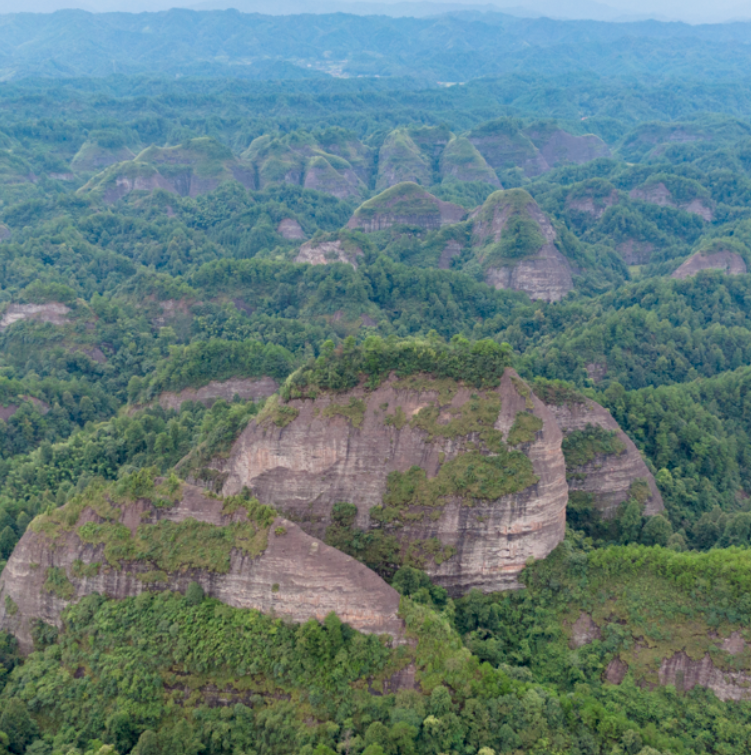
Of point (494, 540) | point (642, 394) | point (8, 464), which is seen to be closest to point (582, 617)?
point (494, 540)

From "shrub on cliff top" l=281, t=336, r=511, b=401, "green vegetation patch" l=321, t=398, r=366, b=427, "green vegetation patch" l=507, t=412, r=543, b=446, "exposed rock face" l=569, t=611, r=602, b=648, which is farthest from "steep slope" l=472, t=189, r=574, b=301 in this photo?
"exposed rock face" l=569, t=611, r=602, b=648

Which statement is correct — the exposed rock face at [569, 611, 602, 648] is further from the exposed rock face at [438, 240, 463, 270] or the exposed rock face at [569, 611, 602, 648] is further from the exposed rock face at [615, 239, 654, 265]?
the exposed rock face at [615, 239, 654, 265]

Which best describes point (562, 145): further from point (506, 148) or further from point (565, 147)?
point (506, 148)

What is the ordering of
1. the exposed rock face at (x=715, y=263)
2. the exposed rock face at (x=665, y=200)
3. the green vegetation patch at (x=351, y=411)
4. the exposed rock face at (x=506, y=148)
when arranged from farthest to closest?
the exposed rock face at (x=506, y=148), the exposed rock face at (x=665, y=200), the exposed rock face at (x=715, y=263), the green vegetation patch at (x=351, y=411)

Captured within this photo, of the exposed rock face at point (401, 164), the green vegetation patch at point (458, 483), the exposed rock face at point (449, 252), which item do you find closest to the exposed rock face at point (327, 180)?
the exposed rock face at point (401, 164)

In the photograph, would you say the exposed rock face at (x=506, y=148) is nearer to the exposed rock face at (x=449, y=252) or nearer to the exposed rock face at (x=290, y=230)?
the exposed rock face at (x=290, y=230)

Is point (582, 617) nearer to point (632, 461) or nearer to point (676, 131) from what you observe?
point (632, 461)
